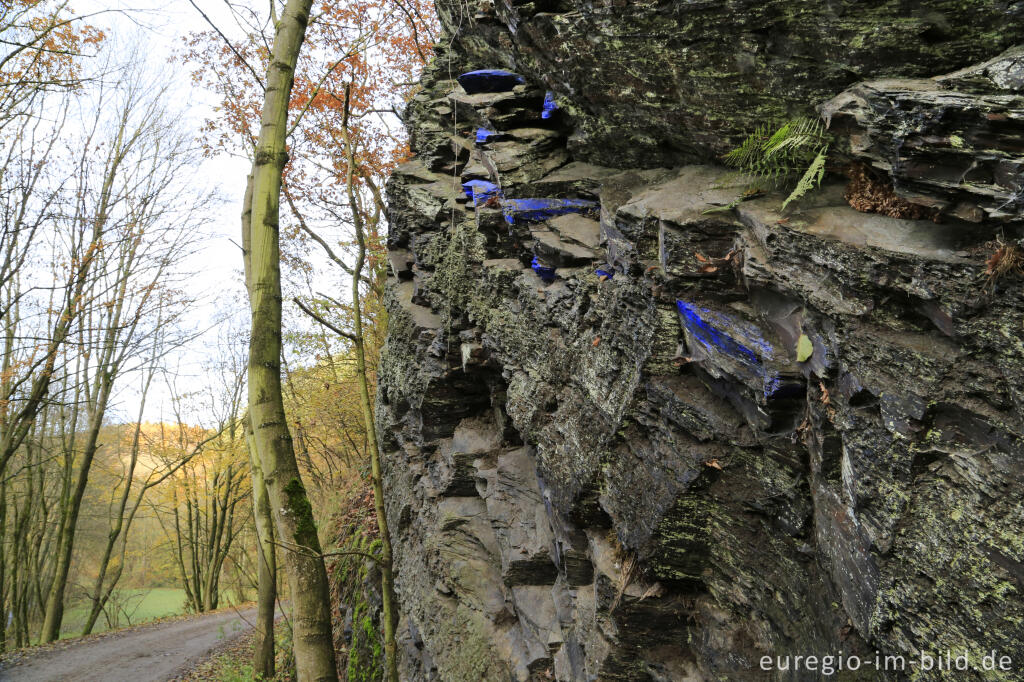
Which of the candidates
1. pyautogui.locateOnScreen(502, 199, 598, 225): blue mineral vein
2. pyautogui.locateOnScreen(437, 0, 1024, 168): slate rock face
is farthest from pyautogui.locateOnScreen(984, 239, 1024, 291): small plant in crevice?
pyautogui.locateOnScreen(502, 199, 598, 225): blue mineral vein

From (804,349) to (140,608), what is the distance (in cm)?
4455

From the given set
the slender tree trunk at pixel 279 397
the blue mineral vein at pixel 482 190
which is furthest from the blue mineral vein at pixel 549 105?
the slender tree trunk at pixel 279 397

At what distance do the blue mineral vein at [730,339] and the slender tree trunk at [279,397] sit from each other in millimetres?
3186

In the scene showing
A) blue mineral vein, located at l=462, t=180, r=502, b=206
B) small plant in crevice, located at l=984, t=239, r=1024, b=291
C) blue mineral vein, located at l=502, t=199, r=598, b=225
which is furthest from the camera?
A: blue mineral vein, located at l=462, t=180, r=502, b=206

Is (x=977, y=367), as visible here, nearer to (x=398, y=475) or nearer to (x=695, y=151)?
(x=695, y=151)

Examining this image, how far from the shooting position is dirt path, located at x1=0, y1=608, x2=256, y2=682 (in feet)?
40.4

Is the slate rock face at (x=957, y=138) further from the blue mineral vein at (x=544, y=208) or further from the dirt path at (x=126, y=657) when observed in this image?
the dirt path at (x=126, y=657)

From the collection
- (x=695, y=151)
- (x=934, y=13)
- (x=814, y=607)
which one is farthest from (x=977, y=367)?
(x=695, y=151)

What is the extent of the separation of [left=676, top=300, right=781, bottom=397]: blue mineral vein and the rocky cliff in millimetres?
19

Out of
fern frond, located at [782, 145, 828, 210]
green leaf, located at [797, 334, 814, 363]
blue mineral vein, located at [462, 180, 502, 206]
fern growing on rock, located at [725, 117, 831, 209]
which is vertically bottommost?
green leaf, located at [797, 334, 814, 363]

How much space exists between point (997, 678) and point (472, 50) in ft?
30.4

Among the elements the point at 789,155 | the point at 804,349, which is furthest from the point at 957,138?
the point at 804,349

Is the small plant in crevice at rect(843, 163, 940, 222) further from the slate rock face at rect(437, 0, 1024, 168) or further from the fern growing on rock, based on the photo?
the slate rock face at rect(437, 0, 1024, 168)

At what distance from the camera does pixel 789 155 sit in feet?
13.9
